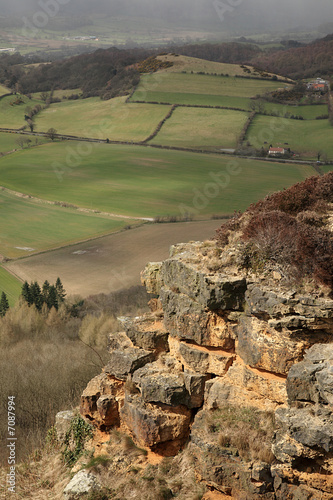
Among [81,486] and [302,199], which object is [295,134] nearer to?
[302,199]

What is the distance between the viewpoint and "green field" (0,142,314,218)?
82.2 m

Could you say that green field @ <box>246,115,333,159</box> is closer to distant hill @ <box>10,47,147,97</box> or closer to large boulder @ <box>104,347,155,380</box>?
distant hill @ <box>10,47,147,97</box>

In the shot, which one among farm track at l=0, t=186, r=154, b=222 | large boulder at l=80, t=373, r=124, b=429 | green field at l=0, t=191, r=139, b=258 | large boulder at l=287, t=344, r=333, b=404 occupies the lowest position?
green field at l=0, t=191, r=139, b=258

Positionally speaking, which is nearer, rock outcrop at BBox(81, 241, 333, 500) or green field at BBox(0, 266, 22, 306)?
rock outcrop at BBox(81, 241, 333, 500)

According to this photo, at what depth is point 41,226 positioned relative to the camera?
245ft

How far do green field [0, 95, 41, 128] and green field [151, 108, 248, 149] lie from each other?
145ft

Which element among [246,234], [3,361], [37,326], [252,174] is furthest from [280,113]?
[246,234]

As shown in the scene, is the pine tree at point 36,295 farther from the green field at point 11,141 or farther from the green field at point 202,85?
the green field at point 202,85

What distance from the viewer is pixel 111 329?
4372cm

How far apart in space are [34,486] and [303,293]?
11.1 meters

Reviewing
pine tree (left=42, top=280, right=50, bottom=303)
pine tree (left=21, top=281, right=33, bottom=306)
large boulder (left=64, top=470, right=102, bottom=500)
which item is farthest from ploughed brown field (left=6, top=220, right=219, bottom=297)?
large boulder (left=64, top=470, right=102, bottom=500)

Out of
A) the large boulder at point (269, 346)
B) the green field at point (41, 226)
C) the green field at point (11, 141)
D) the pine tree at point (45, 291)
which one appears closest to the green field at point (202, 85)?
the green field at point (11, 141)

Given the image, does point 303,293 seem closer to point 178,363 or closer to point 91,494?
point 178,363

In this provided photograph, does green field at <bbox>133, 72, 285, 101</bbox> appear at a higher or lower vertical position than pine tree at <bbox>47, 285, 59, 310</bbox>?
higher
